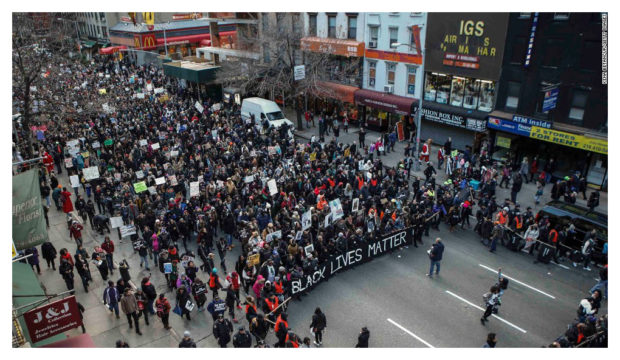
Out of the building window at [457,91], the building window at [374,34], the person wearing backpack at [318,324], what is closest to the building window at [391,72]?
the building window at [374,34]

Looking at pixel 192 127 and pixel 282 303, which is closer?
pixel 282 303

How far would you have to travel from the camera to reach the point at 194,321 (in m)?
13.7

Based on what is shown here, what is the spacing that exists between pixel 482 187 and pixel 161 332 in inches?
634

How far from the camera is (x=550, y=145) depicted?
24141mm

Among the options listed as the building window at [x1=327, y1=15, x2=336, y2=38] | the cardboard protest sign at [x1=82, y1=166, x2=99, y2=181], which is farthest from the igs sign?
the building window at [x1=327, y1=15, x2=336, y2=38]

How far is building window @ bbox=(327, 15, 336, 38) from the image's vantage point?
34.0 meters

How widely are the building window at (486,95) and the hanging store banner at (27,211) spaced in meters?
23.6

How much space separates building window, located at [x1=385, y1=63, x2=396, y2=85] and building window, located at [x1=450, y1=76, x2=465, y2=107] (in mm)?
4730

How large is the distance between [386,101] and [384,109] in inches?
25.7

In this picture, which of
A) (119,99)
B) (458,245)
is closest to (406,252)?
(458,245)

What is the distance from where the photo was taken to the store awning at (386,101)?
30.0 meters

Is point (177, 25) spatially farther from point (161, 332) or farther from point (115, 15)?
point (161, 332)

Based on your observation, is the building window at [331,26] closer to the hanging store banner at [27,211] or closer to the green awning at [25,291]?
the hanging store banner at [27,211]

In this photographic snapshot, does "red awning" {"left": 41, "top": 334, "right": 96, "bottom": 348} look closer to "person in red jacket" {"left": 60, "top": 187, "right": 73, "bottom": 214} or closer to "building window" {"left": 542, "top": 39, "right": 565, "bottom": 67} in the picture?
"person in red jacket" {"left": 60, "top": 187, "right": 73, "bottom": 214}
